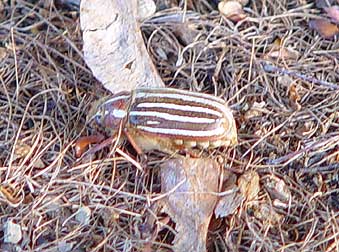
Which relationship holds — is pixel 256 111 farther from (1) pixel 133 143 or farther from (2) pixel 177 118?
(1) pixel 133 143

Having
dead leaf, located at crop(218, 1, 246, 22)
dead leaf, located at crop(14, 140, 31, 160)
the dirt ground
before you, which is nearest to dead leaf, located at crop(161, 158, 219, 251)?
the dirt ground

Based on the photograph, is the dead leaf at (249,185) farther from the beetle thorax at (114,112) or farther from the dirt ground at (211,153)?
the beetle thorax at (114,112)

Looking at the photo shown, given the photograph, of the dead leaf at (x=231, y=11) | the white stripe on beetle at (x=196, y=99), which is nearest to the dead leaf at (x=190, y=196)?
the white stripe on beetle at (x=196, y=99)

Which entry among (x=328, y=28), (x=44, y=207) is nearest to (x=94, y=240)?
(x=44, y=207)

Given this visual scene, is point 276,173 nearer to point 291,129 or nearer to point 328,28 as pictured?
point 291,129

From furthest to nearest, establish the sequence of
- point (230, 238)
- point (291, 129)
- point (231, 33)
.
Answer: point (231, 33), point (291, 129), point (230, 238)

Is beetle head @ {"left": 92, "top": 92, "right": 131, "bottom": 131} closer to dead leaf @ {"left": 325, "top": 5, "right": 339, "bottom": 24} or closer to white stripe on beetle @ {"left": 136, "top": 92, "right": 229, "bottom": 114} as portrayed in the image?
white stripe on beetle @ {"left": 136, "top": 92, "right": 229, "bottom": 114}

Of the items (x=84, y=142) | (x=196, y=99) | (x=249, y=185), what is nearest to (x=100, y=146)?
(x=84, y=142)
